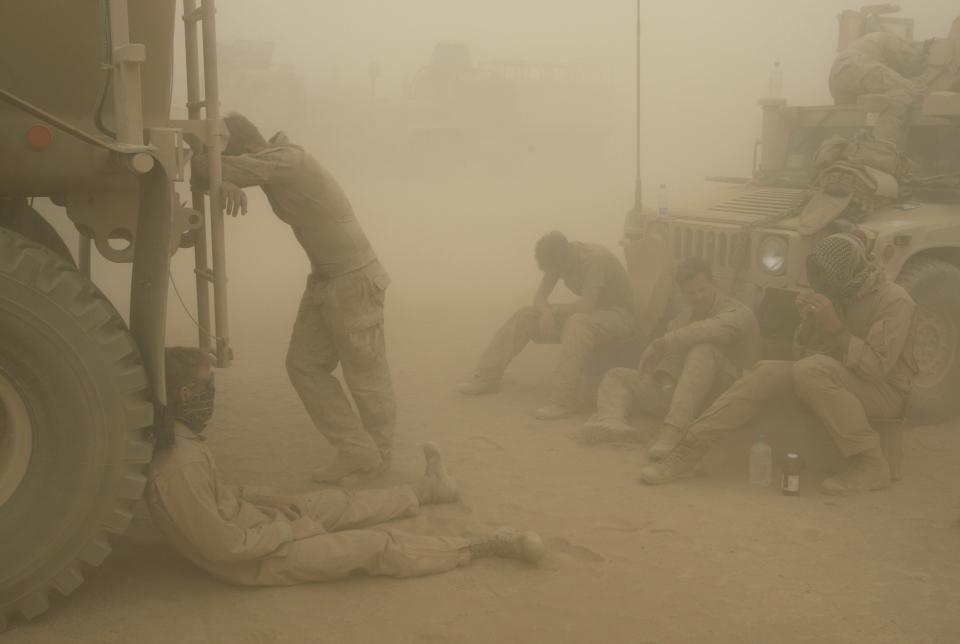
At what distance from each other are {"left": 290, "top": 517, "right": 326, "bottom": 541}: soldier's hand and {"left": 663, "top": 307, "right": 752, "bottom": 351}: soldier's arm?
2.73 m

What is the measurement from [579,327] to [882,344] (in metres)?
2.19

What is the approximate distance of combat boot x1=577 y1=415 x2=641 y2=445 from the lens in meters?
6.29

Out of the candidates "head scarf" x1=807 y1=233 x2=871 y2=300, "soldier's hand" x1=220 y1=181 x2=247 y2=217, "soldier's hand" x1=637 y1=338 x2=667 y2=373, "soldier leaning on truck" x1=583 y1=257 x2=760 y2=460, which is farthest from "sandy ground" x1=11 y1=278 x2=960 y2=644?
"soldier's hand" x1=220 y1=181 x2=247 y2=217

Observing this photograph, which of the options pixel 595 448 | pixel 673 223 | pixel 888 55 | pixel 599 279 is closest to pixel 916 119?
pixel 888 55

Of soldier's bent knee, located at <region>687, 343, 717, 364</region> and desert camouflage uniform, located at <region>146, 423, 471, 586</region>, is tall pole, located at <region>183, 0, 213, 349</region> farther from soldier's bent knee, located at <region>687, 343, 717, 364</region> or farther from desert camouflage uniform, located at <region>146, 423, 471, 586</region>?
soldier's bent knee, located at <region>687, 343, 717, 364</region>

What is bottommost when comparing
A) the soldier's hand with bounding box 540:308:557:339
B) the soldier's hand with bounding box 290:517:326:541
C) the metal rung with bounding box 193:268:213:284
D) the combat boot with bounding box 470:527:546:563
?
the combat boot with bounding box 470:527:546:563

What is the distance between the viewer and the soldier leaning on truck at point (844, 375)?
214 inches

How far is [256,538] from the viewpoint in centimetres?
403

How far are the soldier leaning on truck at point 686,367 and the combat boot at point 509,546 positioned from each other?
5.18 feet

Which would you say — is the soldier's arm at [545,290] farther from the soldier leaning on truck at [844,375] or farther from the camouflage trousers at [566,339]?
the soldier leaning on truck at [844,375]

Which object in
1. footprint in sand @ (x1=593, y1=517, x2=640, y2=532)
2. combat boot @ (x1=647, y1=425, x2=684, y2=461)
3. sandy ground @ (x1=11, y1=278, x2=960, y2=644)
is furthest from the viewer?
combat boot @ (x1=647, y1=425, x2=684, y2=461)

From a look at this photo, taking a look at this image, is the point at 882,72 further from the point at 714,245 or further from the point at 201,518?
the point at 201,518

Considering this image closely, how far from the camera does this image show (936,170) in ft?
24.6

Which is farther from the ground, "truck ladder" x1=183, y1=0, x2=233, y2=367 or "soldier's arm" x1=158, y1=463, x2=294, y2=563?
"truck ladder" x1=183, y1=0, x2=233, y2=367
